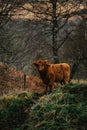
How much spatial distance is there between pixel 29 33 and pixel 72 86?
41.9 feet

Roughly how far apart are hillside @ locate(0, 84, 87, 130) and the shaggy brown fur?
59cm

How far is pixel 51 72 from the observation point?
1445 cm

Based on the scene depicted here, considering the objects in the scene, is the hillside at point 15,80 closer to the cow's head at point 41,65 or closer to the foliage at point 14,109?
the cow's head at point 41,65

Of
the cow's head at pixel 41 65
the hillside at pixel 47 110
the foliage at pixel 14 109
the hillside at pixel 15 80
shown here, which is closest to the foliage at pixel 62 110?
the hillside at pixel 47 110

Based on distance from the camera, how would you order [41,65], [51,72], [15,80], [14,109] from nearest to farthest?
[14,109] → [41,65] → [51,72] → [15,80]

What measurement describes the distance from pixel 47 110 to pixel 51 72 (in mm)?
2583

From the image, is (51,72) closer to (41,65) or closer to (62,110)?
(41,65)

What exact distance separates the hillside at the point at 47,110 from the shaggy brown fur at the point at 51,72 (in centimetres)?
59

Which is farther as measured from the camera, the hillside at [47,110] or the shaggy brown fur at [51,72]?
the shaggy brown fur at [51,72]

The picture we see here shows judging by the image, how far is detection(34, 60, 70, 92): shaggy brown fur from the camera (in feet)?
46.2

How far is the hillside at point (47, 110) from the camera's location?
1138cm

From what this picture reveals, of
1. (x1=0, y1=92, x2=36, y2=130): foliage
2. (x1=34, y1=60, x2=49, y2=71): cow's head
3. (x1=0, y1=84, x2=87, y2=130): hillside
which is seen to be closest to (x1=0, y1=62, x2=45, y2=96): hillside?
(x1=34, y1=60, x2=49, y2=71): cow's head

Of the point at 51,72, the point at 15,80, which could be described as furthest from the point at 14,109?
the point at 15,80

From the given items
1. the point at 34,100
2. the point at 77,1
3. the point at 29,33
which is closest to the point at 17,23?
the point at 29,33
